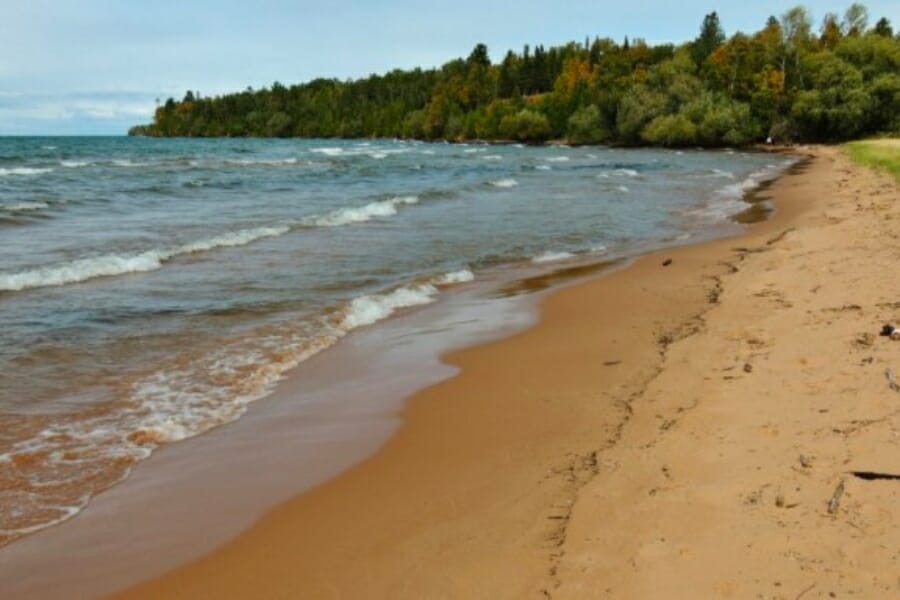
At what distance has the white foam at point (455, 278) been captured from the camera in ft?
Answer: 39.7

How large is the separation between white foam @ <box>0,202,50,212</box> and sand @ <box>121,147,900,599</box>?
17771mm

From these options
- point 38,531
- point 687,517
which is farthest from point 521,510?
point 38,531

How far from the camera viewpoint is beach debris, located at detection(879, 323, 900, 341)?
6297mm

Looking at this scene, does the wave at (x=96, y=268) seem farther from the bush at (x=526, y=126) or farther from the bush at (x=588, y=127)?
the bush at (x=526, y=126)

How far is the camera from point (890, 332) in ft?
21.0

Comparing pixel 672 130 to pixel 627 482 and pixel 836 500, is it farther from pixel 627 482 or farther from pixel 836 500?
pixel 836 500

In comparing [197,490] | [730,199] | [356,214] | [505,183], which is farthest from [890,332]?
[505,183]

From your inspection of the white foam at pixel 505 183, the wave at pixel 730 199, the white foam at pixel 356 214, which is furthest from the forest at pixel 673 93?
the white foam at pixel 356 214

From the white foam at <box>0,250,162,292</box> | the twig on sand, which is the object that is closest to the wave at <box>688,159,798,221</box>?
the white foam at <box>0,250,162,292</box>

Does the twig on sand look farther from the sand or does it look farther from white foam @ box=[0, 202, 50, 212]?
white foam @ box=[0, 202, 50, 212]

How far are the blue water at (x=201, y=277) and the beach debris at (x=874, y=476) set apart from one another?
15.2 feet

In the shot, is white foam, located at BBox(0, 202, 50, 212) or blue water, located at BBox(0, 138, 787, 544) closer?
blue water, located at BBox(0, 138, 787, 544)

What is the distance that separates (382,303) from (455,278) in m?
2.23

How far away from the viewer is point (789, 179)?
31.9m
